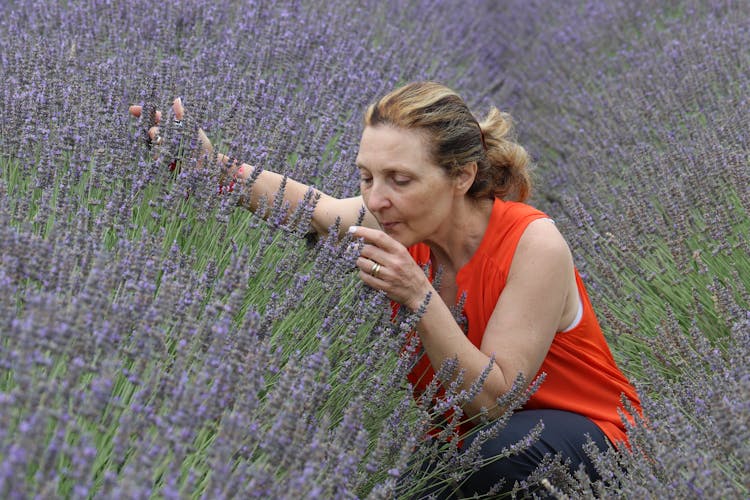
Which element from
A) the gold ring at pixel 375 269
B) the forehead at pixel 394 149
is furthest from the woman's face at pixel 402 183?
the gold ring at pixel 375 269

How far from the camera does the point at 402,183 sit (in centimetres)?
246

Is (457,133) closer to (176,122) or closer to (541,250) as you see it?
(541,250)

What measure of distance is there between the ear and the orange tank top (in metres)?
0.14

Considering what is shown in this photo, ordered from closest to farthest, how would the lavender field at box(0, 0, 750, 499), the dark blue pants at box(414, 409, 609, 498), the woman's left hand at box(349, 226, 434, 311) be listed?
the lavender field at box(0, 0, 750, 499) → the woman's left hand at box(349, 226, 434, 311) → the dark blue pants at box(414, 409, 609, 498)

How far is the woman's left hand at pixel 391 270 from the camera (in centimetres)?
222

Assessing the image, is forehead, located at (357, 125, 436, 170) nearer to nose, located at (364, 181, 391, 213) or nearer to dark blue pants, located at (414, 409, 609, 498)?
nose, located at (364, 181, 391, 213)

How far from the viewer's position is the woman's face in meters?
2.44

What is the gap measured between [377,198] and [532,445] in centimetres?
80

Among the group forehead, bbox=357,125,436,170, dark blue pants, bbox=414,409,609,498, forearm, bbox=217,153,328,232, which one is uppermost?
forehead, bbox=357,125,436,170

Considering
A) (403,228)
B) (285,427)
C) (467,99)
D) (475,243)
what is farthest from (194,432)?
A: (467,99)

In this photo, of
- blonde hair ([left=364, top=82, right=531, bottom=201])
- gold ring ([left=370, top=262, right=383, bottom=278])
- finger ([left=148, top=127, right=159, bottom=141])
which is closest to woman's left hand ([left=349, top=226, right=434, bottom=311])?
gold ring ([left=370, top=262, right=383, bottom=278])

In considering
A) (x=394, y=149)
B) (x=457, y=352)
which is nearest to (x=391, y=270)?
(x=457, y=352)

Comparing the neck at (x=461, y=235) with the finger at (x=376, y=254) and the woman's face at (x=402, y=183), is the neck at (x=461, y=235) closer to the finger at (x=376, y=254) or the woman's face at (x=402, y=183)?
the woman's face at (x=402, y=183)

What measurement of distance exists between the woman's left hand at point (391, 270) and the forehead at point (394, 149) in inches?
11.3
